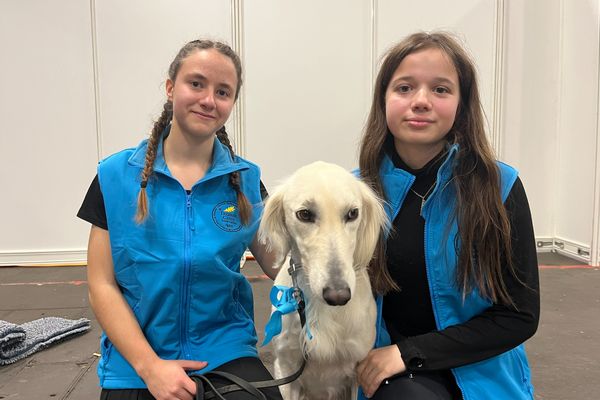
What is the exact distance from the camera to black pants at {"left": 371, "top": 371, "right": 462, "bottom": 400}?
1.23 metres

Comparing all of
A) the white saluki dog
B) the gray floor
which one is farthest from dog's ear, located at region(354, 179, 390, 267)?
the gray floor

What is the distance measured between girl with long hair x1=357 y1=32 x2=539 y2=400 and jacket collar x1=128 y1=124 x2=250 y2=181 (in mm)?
512

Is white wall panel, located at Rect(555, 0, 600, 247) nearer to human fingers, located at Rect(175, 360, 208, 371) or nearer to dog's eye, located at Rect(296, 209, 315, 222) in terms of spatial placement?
dog's eye, located at Rect(296, 209, 315, 222)

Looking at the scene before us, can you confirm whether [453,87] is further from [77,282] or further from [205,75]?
[77,282]

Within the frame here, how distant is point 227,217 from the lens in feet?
4.39

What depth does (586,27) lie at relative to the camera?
13.1 ft

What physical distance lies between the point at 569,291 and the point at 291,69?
9.84 ft

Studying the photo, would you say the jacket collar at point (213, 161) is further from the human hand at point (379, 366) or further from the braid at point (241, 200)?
the human hand at point (379, 366)

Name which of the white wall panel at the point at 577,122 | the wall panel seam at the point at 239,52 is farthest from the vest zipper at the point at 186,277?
the white wall panel at the point at 577,122

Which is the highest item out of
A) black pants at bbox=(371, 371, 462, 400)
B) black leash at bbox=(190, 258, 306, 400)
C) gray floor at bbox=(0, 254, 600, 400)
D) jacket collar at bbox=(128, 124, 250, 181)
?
jacket collar at bbox=(128, 124, 250, 181)

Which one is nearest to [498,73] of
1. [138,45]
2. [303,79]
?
[303,79]

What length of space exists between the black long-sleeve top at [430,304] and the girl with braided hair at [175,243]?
1.50 ft

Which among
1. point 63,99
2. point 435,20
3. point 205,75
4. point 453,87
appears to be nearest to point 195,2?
point 63,99

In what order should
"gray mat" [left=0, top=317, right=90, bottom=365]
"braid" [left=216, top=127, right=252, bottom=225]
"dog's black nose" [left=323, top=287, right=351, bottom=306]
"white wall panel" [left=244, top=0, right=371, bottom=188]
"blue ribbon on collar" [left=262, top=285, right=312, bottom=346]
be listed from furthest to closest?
"white wall panel" [left=244, top=0, right=371, bottom=188] < "gray mat" [left=0, top=317, right=90, bottom=365] < "braid" [left=216, top=127, right=252, bottom=225] < "blue ribbon on collar" [left=262, top=285, right=312, bottom=346] < "dog's black nose" [left=323, top=287, right=351, bottom=306]
